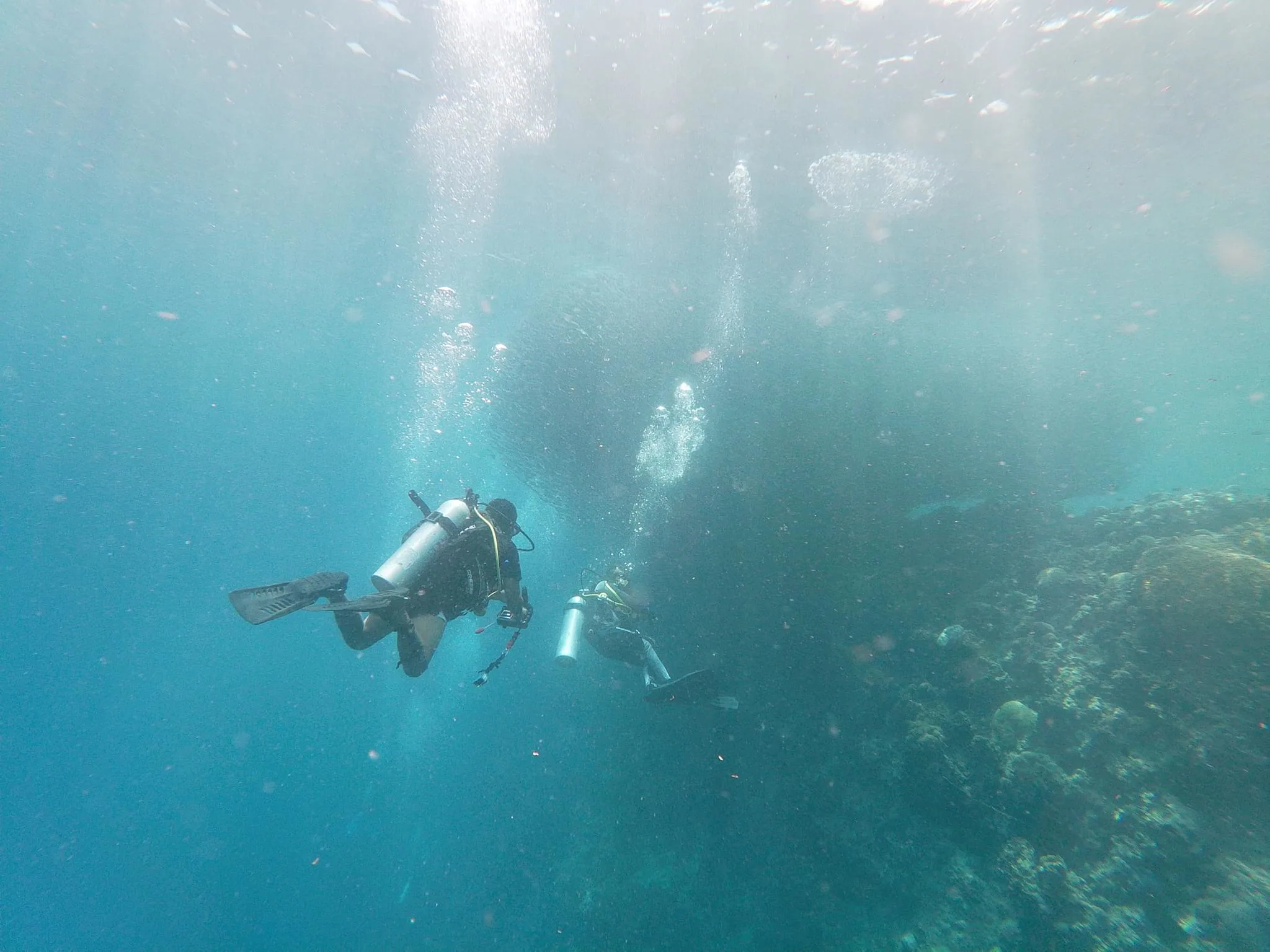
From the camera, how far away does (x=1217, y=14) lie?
356 inches

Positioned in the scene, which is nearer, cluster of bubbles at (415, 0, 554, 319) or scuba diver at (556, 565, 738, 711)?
scuba diver at (556, 565, 738, 711)

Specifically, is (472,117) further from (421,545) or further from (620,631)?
(620,631)

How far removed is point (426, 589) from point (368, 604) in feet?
3.33

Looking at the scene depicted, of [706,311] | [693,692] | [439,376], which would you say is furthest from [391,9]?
[439,376]

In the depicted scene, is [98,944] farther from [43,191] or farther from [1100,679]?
[1100,679]

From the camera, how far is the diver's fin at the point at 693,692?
938 cm

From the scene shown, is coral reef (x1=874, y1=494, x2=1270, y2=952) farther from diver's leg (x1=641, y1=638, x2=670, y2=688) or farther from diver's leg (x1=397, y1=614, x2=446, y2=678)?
diver's leg (x1=397, y1=614, x2=446, y2=678)

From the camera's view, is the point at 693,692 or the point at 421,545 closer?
the point at 421,545

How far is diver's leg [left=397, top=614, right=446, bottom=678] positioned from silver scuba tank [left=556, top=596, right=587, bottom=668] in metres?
5.10

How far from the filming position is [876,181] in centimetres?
1248

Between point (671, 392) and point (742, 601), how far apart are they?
7.75 m

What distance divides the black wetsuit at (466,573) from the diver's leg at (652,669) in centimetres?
603

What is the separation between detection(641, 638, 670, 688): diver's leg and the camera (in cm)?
1054

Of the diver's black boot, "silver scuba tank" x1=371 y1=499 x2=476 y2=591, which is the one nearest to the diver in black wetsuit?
"silver scuba tank" x1=371 y1=499 x2=476 y2=591
